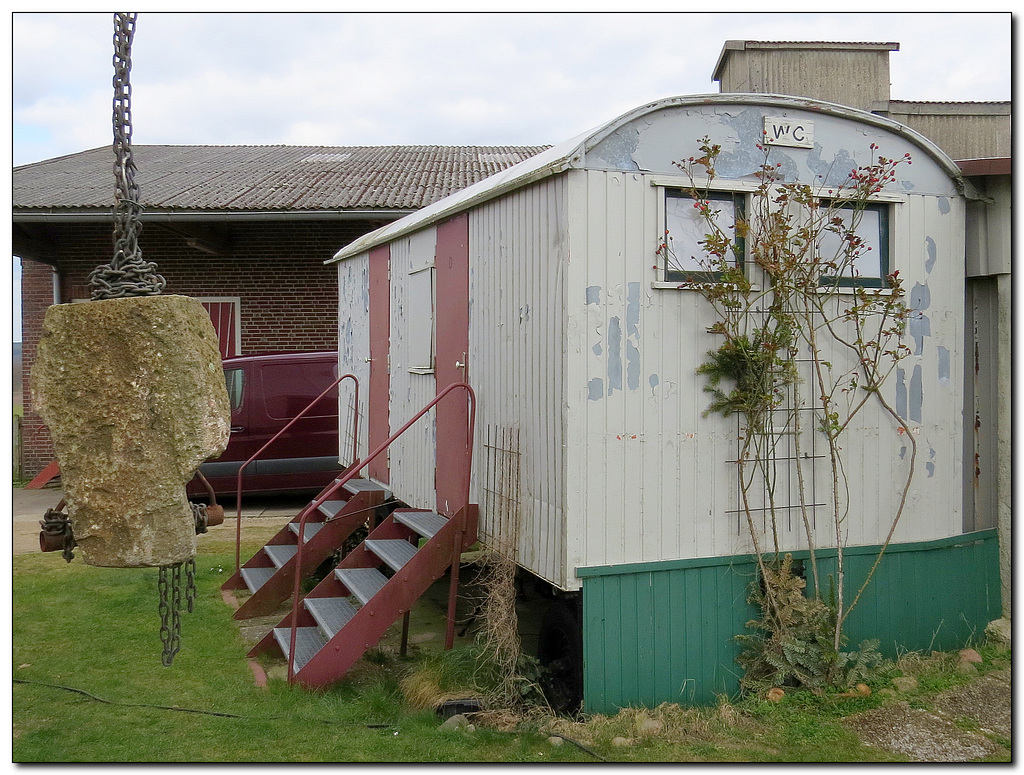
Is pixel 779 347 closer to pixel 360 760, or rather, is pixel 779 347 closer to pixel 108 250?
pixel 360 760

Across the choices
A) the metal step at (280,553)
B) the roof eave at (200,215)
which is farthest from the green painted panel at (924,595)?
the roof eave at (200,215)

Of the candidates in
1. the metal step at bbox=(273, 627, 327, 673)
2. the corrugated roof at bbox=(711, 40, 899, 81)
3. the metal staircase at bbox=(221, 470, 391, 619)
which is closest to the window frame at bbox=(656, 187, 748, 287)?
the metal step at bbox=(273, 627, 327, 673)

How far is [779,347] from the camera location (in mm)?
5512

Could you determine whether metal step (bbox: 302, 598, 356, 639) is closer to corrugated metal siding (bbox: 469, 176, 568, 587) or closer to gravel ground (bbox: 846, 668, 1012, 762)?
corrugated metal siding (bbox: 469, 176, 568, 587)

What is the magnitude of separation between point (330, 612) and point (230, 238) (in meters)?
9.97

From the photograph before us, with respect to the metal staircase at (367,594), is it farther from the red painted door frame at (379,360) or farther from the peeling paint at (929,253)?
the peeling paint at (929,253)

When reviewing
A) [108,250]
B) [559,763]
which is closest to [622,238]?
[559,763]

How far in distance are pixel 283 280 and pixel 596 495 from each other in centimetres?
1086

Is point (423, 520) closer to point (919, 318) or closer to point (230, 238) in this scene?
point (919, 318)

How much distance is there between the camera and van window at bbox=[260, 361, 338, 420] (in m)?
12.4

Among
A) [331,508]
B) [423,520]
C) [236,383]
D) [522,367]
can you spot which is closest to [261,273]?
[236,383]

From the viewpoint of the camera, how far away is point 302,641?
6.25 meters

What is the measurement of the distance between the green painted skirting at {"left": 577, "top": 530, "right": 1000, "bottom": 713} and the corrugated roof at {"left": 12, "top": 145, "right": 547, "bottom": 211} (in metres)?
9.23

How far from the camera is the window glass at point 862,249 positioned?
5.77 meters
